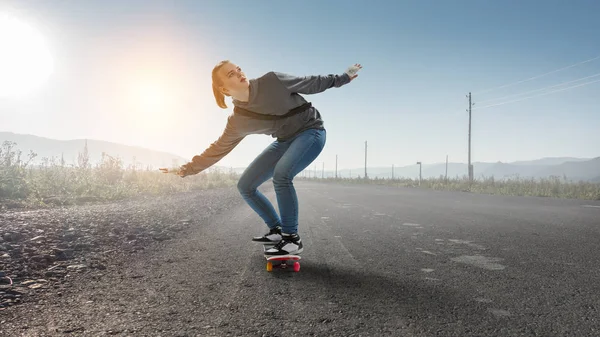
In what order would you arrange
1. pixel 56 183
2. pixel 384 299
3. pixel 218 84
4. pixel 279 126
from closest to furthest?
1. pixel 384 299
2. pixel 218 84
3. pixel 279 126
4. pixel 56 183

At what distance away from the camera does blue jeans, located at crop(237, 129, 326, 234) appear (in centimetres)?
372

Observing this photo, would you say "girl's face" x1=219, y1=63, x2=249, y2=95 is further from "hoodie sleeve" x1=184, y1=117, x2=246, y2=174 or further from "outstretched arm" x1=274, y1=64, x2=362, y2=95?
"hoodie sleeve" x1=184, y1=117, x2=246, y2=174

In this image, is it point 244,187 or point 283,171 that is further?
point 244,187

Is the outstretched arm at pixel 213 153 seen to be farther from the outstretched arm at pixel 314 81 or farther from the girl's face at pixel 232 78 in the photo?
the outstretched arm at pixel 314 81

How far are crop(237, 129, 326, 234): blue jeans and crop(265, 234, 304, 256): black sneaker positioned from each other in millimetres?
87

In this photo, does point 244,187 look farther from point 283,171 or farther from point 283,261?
point 283,261

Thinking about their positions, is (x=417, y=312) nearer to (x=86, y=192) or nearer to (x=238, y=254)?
(x=238, y=254)

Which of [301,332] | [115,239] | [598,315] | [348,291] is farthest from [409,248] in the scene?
[115,239]

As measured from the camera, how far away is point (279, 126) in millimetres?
3836

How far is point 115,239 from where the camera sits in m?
5.22

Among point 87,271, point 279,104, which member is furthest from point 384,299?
point 87,271

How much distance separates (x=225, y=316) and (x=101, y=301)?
101 cm

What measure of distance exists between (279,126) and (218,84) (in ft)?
2.32

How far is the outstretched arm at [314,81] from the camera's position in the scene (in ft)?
12.1
